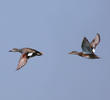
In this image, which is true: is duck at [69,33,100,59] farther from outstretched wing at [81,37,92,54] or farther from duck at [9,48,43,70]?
duck at [9,48,43,70]

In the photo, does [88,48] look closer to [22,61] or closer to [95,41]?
[95,41]

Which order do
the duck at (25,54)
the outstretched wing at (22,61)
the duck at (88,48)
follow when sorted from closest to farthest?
1. the duck at (88,48)
2. the outstretched wing at (22,61)
3. the duck at (25,54)

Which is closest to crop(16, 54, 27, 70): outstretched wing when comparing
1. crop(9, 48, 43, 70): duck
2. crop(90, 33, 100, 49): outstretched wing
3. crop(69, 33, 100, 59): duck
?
crop(9, 48, 43, 70): duck

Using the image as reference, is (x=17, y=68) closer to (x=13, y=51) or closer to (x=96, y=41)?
(x=13, y=51)

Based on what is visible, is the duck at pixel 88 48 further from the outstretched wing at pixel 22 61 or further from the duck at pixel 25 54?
the outstretched wing at pixel 22 61

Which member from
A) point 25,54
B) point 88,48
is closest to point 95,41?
point 88,48

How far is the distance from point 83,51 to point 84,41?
1890 millimetres

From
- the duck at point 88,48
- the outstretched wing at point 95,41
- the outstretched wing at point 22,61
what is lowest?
the outstretched wing at point 22,61

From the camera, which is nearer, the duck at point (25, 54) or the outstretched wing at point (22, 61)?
the outstretched wing at point (22, 61)

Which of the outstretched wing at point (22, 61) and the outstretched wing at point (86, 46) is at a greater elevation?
the outstretched wing at point (86, 46)

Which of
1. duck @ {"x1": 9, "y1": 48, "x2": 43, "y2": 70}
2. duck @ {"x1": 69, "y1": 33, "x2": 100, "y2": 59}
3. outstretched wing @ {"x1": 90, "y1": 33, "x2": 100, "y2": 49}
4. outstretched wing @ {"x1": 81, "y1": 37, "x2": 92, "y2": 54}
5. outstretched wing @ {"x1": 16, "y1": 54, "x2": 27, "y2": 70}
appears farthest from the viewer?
outstretched wing @ {"x1": 90, "y1": 33, "x2": 100, "y2": 49}

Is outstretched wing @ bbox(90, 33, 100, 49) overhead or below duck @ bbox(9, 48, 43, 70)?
overhead

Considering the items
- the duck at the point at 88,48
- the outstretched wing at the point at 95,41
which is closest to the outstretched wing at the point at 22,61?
the duck at the point at 88,48

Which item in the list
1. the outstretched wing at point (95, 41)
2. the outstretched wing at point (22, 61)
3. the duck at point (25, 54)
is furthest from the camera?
the outstretched wing at point (95, 41)
